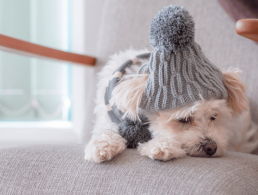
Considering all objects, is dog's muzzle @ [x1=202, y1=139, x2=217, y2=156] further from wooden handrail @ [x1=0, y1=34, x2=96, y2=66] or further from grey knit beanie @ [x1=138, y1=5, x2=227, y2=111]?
wooden handrail @ [x1=0, y1=34, x2=96, y2=66]

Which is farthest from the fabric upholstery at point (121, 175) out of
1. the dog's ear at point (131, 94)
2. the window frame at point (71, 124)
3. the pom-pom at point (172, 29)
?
the window frame at point (71, 124)

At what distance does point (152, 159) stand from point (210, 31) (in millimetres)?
849

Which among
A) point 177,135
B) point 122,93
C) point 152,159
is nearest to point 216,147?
point 177,135

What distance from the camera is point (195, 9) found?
4.53 feet

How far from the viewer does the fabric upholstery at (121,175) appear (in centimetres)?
65

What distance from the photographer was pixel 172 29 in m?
0.77

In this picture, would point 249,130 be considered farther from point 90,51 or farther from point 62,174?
point 90,51

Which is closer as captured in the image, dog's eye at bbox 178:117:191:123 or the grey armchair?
the grey armchair

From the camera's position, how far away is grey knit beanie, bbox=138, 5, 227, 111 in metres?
0.78

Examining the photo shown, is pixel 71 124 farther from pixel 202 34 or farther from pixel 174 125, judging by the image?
pixel 174 125

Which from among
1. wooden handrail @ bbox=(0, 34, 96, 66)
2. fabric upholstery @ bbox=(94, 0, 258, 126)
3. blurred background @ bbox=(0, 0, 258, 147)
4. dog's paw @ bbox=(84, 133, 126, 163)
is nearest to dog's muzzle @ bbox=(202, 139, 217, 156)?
dog's paw @ bbox=(84, 133, 126, 163)

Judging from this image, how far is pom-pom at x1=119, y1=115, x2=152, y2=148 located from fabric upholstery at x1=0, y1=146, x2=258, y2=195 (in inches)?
3.8

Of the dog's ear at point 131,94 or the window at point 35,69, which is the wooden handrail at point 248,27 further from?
the window at point 35,69

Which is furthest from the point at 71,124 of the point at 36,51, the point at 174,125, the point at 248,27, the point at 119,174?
the point at 248,27
